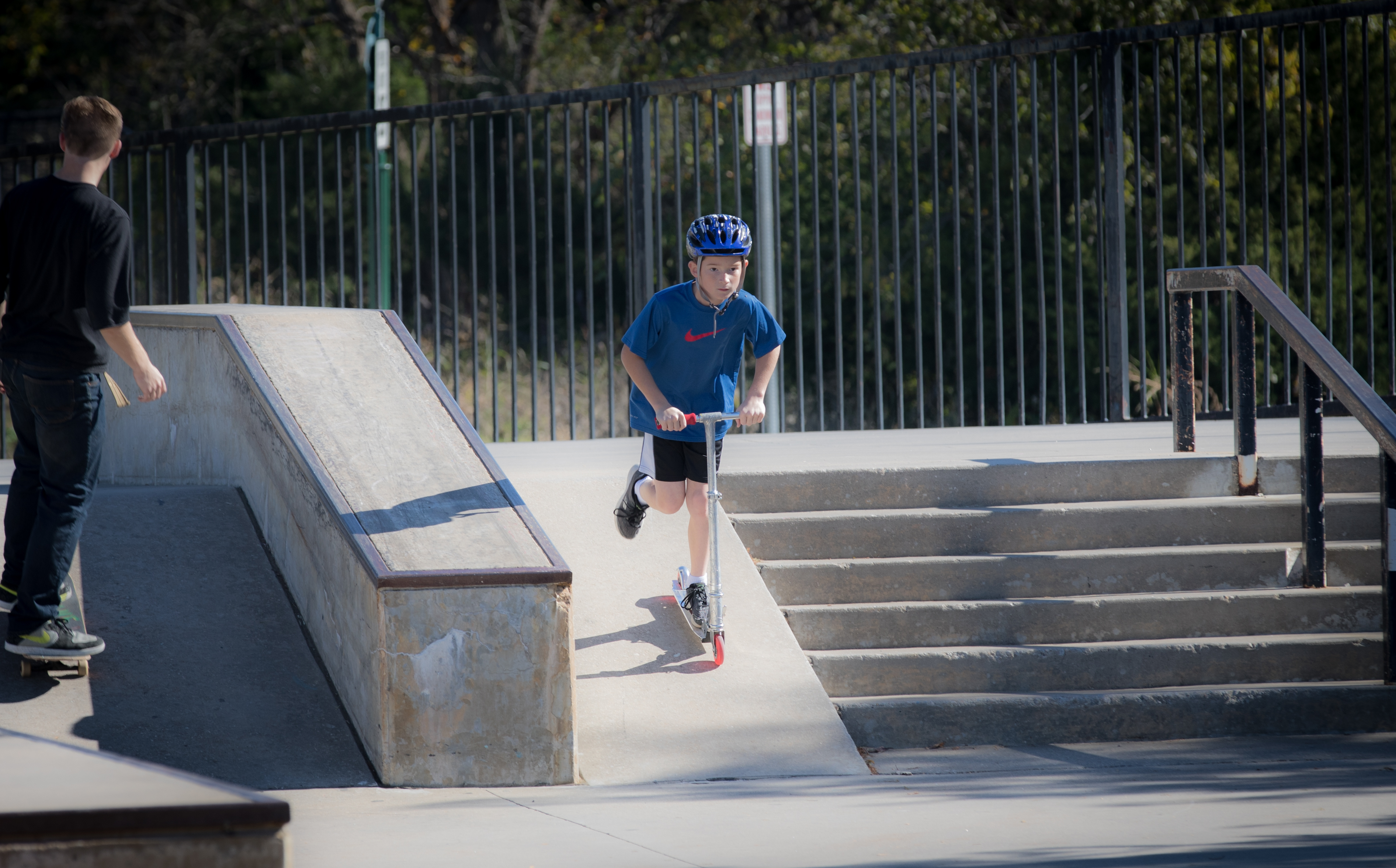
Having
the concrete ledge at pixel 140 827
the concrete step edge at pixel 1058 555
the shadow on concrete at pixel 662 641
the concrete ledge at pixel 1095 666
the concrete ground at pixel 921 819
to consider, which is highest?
the concrete step edge at pixel 1058 555

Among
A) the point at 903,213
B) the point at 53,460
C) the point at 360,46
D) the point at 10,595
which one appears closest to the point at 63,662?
the point at 10,595

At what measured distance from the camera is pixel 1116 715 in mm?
5254

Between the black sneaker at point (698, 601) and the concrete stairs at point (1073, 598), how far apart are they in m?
0.55

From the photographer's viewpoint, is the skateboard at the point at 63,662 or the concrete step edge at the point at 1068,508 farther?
the concrete step edge at the point at 1068,508

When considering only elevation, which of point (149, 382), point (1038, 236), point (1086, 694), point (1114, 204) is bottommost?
point (1086, 694)

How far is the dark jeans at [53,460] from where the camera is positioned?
4.55m

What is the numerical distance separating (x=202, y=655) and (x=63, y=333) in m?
1.24

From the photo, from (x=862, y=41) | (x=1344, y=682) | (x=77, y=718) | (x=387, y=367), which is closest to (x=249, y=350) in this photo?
(x=387, y=367)

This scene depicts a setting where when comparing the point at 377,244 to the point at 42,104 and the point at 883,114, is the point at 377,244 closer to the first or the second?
the point at 883,114

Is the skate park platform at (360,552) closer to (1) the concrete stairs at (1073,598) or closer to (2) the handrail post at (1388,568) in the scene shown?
(1) the concrete stairs at (1073,598)

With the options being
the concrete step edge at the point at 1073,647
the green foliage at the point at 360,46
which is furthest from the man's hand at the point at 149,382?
the green foliage at the point at 360,46

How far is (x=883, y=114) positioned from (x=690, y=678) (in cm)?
1070

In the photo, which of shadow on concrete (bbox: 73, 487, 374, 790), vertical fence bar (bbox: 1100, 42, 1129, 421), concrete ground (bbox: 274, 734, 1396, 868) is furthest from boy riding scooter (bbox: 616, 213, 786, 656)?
vertical fence bar (bbox: 1100, 42, 1129, 421)

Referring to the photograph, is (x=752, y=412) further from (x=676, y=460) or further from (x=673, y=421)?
(x=676, y=460)
